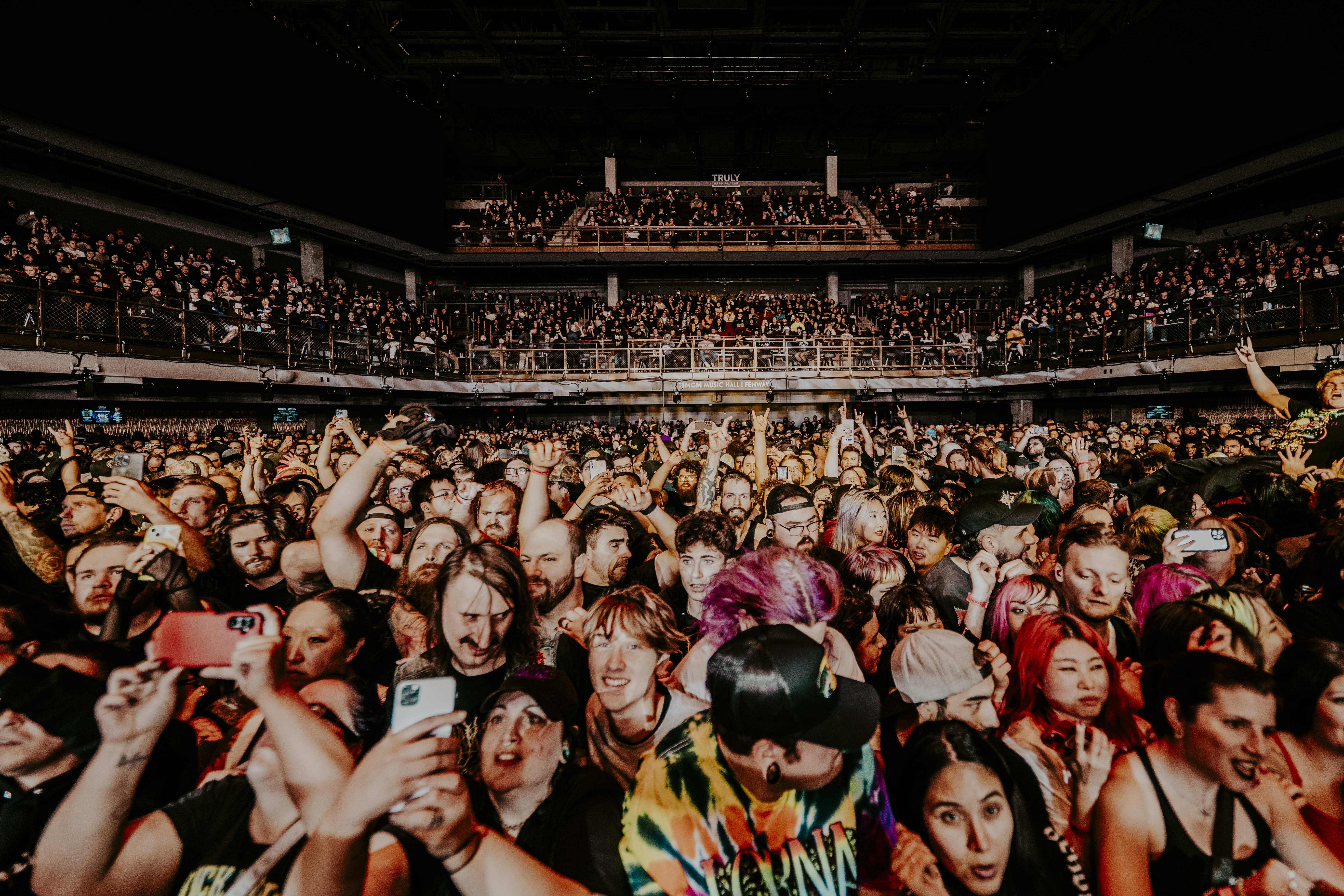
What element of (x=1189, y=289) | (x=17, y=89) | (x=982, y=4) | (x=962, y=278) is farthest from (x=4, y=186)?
(x=962, y=278)

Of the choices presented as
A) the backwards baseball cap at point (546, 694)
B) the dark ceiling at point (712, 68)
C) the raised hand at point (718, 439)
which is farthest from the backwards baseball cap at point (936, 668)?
the dark ceiling at point (712, 68)

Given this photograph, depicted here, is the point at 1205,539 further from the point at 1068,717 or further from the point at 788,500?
the point at 788,500

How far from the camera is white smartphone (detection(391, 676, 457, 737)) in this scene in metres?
1.06

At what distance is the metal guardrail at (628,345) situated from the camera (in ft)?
35.1

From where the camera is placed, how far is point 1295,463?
15.1 feet

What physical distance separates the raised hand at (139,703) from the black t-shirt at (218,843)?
30cm

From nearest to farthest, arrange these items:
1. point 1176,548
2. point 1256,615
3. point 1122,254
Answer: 1. point 1256,615
2. point 1176,548
3. point 1122,254

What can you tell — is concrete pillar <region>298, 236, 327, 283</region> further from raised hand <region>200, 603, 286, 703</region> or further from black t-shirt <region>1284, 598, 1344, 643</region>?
black t-shirt <region>1284, 598, 1344, 643</region>

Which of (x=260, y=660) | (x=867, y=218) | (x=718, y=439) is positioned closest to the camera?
(x=260, y=660)

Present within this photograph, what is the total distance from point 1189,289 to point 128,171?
2938 cm

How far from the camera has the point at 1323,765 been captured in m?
1.60

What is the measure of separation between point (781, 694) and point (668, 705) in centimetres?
75

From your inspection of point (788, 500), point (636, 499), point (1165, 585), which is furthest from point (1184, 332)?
point (636, 499)

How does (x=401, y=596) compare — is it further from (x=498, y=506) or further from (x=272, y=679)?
(x=272, y=679)
